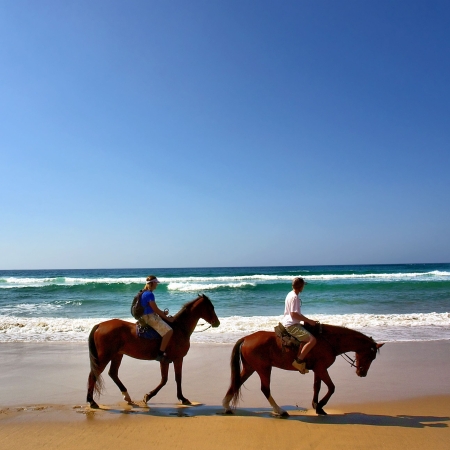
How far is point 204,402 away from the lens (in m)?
5.72

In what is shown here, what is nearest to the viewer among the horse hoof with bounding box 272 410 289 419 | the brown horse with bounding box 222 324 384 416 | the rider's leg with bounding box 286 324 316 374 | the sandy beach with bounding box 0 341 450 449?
the sandy beach with bounding box 0 341 450 449

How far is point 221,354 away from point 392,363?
3633 mm

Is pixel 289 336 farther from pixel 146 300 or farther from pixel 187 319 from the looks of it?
pixel 146 300

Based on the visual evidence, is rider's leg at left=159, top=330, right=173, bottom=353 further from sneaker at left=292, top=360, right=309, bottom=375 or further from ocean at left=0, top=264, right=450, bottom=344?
ocean at left=0, top=264, right=450, bottom=344

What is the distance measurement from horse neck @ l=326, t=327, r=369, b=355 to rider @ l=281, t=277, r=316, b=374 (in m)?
0.39

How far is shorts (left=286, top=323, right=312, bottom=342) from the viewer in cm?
502

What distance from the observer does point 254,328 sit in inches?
505

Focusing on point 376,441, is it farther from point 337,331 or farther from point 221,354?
point 221,354

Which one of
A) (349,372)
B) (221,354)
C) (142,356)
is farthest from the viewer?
(221,354)

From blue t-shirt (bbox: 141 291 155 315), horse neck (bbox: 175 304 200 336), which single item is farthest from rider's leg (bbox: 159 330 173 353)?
blue t-shirt (bbox: 141 291 155 315)

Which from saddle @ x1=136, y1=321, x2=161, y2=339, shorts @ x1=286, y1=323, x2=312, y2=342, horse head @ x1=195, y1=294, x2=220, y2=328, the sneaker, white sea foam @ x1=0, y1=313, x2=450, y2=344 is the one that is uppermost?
horse head @ x1=195, y1=294, x2=220, y2=328

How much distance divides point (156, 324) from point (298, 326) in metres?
2.05

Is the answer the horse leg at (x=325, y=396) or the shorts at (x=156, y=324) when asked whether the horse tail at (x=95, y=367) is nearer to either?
the shorts at (x=156, y=324)

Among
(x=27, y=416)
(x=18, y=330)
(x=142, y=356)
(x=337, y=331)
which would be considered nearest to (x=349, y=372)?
(x=337, y=331)
